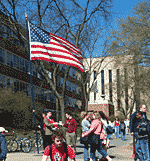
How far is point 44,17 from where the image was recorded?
19.3 m

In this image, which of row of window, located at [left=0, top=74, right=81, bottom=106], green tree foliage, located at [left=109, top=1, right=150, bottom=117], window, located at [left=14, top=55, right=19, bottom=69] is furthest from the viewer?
window, located at [left=14, top=55, right=19, bottom=69]

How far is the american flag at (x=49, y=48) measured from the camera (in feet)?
39.5

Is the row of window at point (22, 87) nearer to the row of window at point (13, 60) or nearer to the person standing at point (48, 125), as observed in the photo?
the row of window at point (13, 60)

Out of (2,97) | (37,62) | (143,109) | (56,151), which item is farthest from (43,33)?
(2,97)

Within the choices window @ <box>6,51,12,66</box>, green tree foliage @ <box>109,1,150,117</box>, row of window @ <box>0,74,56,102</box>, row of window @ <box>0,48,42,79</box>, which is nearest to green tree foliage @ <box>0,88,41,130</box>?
row of window @ <box>0,74,56,102</box>

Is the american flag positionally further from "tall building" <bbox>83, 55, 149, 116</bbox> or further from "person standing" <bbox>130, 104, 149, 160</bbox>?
"tall building" <bbox>83, 55, 149, 116</bbox>

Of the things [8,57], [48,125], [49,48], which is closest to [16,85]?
[8,57]

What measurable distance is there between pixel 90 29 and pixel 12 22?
6262 mm

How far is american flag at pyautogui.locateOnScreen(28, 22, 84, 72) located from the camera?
12.1 meters

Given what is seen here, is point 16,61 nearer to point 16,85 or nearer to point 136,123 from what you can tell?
point 16,85

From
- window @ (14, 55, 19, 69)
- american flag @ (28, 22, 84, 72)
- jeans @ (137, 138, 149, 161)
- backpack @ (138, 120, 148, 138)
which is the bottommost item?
jeans @ (137, 138, 149, 161)

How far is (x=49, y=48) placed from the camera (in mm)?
12297

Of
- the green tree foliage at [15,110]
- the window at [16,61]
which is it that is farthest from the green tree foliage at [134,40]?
the window at [16,61]

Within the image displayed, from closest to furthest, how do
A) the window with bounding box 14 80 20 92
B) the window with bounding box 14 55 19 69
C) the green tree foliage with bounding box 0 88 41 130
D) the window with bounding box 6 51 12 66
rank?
1. the green tree foliage with bounding box 0 88 41 130
2. the window with bounding box 6 51 12 66
3. the window with bounding box 14 80 20 92
4. the window with bounding box 14 55 19 69
